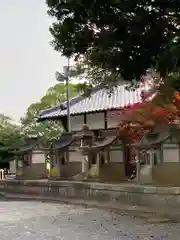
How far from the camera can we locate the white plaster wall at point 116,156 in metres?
21.3

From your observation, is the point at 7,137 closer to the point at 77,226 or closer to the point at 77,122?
the point at 77,122

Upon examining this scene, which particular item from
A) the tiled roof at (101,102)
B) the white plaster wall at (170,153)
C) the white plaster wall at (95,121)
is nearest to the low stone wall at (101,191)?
the white plaster wall at (170,153)

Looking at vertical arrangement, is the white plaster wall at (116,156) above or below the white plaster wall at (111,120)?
below

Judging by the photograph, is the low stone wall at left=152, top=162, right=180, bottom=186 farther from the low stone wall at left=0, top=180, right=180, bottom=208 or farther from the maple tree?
the maple tree

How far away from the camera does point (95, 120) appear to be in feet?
82.0

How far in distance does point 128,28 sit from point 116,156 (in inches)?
542

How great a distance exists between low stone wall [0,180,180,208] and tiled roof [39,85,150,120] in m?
5.33

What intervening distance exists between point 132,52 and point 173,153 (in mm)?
8890

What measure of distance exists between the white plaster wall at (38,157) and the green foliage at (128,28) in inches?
650

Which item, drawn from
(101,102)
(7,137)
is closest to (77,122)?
(101,102)

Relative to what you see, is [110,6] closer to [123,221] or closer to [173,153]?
[123,221]

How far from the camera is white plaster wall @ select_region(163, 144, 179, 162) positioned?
53.3ft

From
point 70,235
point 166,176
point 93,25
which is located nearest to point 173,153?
point 166,176

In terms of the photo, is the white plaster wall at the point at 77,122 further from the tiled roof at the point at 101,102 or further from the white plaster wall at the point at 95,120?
the white plaster wall at the point at 95,120
